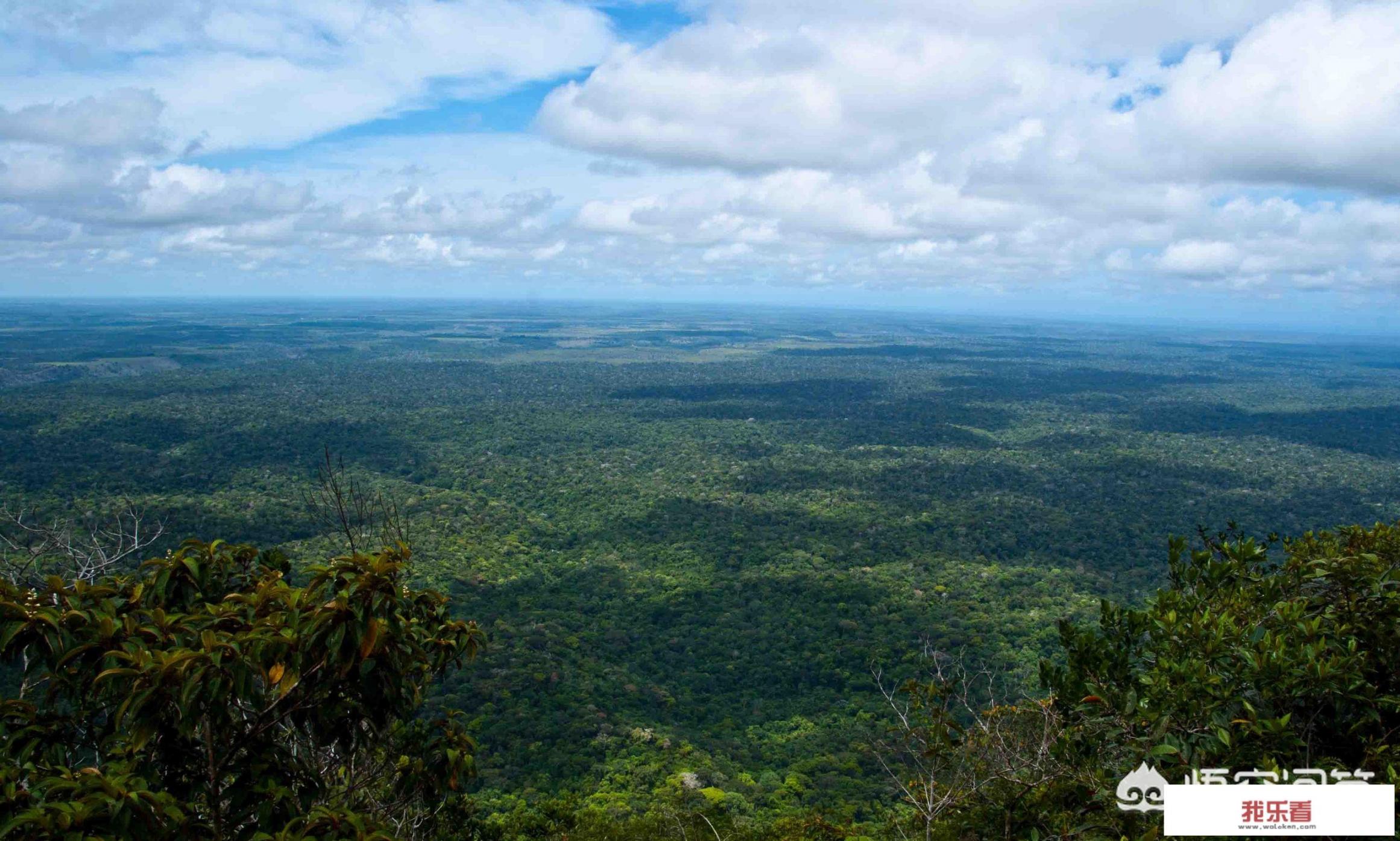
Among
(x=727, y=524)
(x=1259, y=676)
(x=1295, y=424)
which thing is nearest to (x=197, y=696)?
(x=1259, y=676)

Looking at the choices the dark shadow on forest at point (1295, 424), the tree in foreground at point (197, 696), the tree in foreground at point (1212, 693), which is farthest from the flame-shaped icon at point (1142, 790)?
the dark shadow on forest at point (1295, 424)

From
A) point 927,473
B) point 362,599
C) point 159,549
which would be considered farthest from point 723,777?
point 927,473

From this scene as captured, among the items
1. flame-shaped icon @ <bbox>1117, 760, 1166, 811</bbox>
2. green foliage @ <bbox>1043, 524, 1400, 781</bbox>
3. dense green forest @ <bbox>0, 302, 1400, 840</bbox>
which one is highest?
green foliage @ <bbox>1043, 524, 1400, 781</bbox>

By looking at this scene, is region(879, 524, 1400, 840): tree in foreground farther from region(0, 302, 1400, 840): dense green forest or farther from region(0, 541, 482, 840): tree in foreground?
region(0, 541, 482, 840): tree in foreground

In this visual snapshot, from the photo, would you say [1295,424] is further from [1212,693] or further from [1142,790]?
[1142,790]

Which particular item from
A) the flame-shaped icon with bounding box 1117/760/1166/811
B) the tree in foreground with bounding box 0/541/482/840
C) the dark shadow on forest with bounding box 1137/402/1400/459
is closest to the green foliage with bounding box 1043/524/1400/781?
the flame-shaped icon with bounding box 1117/760/1166/811

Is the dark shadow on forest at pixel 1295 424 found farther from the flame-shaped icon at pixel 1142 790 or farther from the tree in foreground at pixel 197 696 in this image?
the tree in foreground at pixel 197 696
